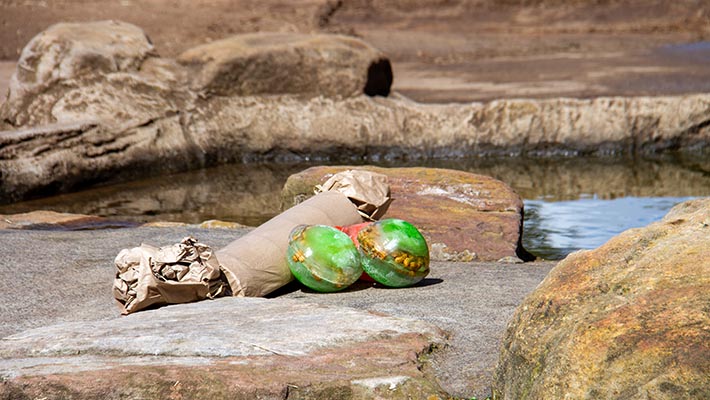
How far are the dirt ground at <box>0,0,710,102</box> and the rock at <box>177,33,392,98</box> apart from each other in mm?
1665

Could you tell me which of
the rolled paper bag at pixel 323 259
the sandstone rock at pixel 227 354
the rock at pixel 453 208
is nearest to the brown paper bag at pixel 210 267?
the rolled paper bag at pixel 323 259

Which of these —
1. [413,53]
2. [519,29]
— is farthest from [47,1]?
[519,29]

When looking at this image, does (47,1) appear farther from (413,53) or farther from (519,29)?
(519,29)

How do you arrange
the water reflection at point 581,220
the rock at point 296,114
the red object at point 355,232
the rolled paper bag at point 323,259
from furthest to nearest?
1. the rock at point 296,114
2. the water reflection at point 581,220
3. the red object at point 355,232
4. the rolled paper bag at point 323,259

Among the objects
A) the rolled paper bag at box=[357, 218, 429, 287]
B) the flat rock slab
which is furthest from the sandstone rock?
the rolled paper bag at box=[357, 218, 429, 287]

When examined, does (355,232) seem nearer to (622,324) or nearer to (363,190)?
(363,190)

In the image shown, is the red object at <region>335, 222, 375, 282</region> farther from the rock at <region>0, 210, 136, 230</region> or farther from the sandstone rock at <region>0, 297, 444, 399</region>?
the rock at <region>0, 210, 136, 230</region>

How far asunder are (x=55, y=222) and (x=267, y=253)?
2.94 metres

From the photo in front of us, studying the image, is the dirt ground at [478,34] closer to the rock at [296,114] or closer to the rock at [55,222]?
the rock at [296,114]

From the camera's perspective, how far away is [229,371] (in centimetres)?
311

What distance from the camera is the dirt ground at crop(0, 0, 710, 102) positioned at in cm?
1314

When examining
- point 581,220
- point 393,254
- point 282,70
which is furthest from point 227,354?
point 282,70

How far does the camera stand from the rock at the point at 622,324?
2.51 m

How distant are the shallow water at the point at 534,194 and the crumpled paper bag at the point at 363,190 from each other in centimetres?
148
